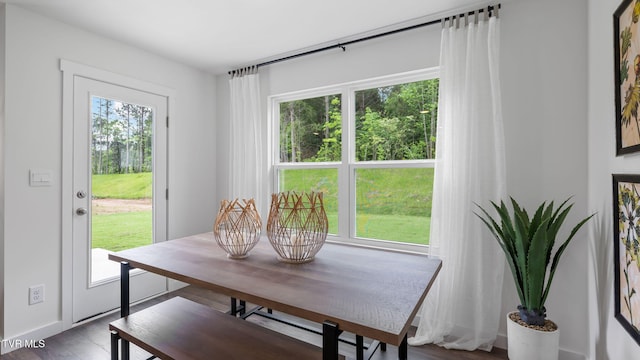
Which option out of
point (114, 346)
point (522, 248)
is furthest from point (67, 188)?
point (522, 248)

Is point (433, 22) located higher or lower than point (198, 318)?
higher

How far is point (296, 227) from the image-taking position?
54.2 inches

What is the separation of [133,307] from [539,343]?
3216 millimetres

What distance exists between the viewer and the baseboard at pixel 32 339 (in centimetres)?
206

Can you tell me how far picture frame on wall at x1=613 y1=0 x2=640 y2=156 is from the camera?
1075 millimetres

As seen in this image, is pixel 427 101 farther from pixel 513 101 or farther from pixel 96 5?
pixel 96 5

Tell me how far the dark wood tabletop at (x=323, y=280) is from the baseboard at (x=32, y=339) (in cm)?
148

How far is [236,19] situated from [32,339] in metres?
2.90

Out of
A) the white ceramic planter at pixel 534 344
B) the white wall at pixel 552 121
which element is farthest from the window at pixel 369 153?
the white ceramic planter at pixel 534 344

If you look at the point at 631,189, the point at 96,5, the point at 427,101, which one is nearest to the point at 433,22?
the point at 427,101

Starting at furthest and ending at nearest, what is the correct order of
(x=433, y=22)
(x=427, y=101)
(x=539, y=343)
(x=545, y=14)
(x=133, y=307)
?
(x=133, y=307) < (x=427, y=101) < (x=433, y=22) < (x=545, y=14) < (x=539, y=343)

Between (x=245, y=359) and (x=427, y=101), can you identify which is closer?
(x=245, y=359)

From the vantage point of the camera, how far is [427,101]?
2.52 metres

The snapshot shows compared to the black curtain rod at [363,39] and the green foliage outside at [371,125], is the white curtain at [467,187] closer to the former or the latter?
the black curtain rod at [363,39]
